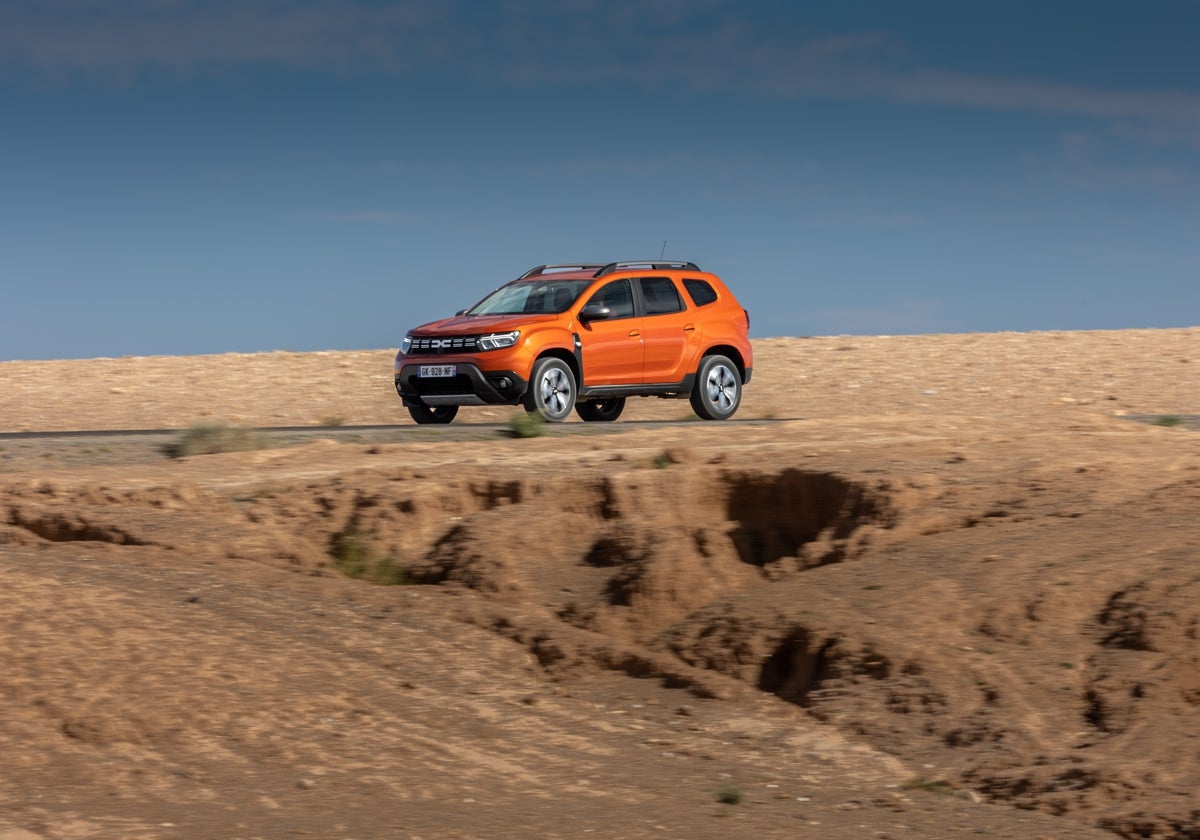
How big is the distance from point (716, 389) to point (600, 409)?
219 cm

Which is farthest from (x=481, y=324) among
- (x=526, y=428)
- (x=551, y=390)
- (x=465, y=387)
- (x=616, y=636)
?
(x=616, y=636)

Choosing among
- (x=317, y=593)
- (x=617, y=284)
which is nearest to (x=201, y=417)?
(x=617, y=284)

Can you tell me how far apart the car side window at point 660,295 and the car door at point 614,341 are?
227 millimetres

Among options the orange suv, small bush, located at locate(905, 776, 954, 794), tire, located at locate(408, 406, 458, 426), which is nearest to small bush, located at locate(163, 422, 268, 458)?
the orange suv

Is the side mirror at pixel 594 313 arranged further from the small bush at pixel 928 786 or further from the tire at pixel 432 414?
the small bush at pixel 928 786

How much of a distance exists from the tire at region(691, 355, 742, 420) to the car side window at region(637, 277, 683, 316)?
793mm

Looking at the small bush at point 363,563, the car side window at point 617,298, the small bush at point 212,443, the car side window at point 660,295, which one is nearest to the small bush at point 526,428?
the small bush at point 212,443

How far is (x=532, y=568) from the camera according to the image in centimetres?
1026

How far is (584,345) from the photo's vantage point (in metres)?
17.0

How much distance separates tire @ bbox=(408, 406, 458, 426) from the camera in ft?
57.6

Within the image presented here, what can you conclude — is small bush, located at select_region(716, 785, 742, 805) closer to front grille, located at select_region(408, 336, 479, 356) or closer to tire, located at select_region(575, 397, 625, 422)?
front grille, located at select_region(408, 336, 479, 356)

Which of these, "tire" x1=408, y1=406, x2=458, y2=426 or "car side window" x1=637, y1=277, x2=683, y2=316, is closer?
"tire" x1=408, y1=406, x2=458, y2=426

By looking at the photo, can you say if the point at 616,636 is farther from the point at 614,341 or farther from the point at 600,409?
the point at 600,409

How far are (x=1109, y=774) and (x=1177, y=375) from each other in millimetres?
26724
